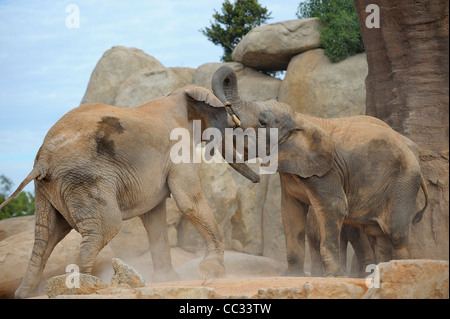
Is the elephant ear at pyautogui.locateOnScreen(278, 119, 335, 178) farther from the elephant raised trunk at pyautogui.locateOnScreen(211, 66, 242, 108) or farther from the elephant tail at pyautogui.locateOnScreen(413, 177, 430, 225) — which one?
the elephant tail at pyautogui.locateOnScreen(413, 177, 430, 225)

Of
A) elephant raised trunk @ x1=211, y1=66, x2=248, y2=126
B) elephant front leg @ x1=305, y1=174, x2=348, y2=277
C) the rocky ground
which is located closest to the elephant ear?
elephant front leg @ x1=305, y1=174, x2=348, y2=277

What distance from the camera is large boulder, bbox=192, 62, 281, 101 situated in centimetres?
1315

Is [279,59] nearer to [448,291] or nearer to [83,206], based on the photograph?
[83,206]

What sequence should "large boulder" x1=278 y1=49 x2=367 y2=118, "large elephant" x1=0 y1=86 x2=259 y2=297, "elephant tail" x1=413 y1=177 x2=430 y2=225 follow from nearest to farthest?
"large elephant" x1=0 y1=86 x2=259 y2=297
"elephant tail" x1=413 y1=177 x2=430 y2=225
"large boulder" x1=278 y1=49 x2=367 y2=118

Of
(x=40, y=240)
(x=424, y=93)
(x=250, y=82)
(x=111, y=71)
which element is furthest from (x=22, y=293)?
(x=111, y=71)

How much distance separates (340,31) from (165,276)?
687 centimetres

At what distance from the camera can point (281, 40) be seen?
42.5 ft

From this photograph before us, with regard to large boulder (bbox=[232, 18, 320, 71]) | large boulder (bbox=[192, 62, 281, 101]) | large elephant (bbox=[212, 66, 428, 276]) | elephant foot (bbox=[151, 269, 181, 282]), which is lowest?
elephant foot (bbox=[151, 269, 181, 282])

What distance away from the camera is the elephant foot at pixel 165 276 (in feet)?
23.9

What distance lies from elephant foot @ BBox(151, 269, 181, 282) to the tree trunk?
10.3ft

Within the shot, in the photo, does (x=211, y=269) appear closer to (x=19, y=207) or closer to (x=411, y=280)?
(x=411, y=280)

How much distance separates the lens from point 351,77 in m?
12.2

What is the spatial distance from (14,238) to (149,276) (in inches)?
67.7

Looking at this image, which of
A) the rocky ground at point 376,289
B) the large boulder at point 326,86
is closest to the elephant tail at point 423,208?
the rocky ground at point 376,289
